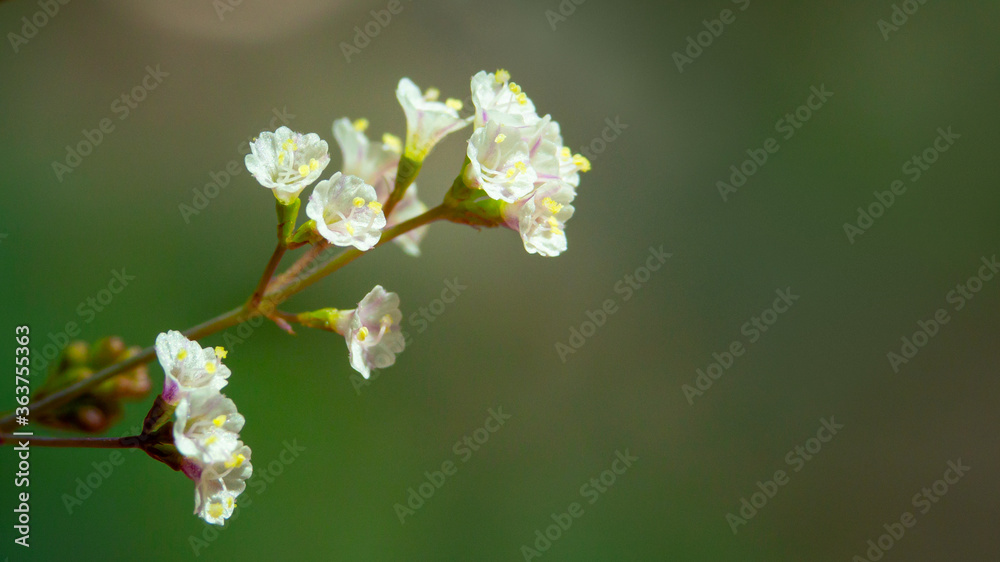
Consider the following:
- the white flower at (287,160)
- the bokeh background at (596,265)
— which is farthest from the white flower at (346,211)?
the bokeh background at (596,265)

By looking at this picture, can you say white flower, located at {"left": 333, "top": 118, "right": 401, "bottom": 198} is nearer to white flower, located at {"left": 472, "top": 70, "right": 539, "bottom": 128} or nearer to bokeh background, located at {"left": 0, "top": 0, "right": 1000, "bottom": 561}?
white flower, located at {"left": 472, "top": 70, "right": 539, "bottom": 128}

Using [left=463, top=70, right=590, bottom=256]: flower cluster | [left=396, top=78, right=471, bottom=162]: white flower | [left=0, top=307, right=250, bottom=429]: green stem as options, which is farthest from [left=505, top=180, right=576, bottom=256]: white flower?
[left=0, top=307, right=250, bottom=429]: green stem

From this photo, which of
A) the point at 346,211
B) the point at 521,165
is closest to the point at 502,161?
the point at 521,165

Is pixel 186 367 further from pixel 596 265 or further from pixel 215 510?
pixel 596 265

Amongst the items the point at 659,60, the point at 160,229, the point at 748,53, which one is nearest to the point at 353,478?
the point at 160,229

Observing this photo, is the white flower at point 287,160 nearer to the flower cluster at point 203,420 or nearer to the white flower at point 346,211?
the white flower at point 346,211
